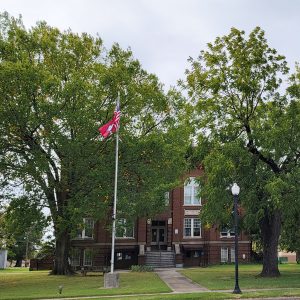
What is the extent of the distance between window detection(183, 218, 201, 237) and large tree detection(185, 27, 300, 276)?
18.2m

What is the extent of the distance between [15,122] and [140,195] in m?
9.72

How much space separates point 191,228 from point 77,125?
24.2m

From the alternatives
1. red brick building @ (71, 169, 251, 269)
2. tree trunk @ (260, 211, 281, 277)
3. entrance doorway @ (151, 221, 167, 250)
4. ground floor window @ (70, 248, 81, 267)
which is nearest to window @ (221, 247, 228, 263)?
red brick building @ (71, 169, 251, 269)

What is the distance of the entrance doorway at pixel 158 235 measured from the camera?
4719 centimetres

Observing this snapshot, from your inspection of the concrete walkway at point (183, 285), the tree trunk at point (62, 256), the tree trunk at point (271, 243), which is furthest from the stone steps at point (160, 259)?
the tree trunk at point (271, 243)

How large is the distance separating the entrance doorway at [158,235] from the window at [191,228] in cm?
230

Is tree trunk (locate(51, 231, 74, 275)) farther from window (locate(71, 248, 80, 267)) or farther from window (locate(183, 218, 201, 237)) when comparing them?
window (locate(183, 218, 201, 237))

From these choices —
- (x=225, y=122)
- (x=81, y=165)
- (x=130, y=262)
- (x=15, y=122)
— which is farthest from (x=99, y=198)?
(x=130, y=262)

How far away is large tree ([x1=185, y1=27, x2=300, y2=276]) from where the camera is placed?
86.2 ft

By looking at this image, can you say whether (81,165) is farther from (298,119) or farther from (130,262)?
(130,262)

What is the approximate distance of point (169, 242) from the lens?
46.0 m

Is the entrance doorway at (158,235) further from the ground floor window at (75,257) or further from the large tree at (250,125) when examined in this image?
the large tree at (250,125)

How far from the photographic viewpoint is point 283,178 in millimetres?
25625

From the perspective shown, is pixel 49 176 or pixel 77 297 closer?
pixel 77 297
